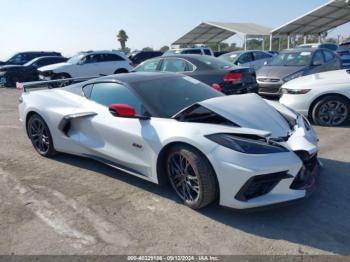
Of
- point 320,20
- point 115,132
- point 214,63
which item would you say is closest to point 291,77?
point 214,63

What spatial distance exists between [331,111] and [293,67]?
3.40 metres

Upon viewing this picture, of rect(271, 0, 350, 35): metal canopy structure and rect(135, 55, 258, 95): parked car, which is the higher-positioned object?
rect(271, 0, 350, 35): metal canopy structure

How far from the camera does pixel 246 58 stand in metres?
15.0

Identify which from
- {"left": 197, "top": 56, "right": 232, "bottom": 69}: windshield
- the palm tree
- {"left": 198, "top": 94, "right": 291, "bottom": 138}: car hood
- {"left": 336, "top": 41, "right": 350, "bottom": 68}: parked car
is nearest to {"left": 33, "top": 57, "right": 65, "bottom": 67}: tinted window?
{"left": 197, "top": 56, "right": 232, "bottom": 69}: windshield

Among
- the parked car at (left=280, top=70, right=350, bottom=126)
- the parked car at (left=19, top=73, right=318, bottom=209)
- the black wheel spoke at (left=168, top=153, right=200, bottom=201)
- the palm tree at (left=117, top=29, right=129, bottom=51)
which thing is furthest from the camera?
the palm tree at (left=117, top=29, right=129, bottom=51)

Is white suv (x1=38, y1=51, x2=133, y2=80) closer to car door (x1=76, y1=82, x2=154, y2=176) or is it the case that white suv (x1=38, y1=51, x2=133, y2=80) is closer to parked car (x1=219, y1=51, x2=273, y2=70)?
parked car (x1=219, y1=51, x2=273, y2=70)

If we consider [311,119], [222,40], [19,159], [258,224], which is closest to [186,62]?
[311,119]

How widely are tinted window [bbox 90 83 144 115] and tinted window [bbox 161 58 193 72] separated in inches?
162

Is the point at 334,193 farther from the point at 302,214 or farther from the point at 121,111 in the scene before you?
the point at 121,111

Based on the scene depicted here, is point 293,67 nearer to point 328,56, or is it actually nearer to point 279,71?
point 279,71

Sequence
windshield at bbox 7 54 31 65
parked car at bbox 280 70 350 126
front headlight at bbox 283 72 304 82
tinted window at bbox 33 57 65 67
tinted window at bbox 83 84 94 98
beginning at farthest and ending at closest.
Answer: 1. windshield at bbox 7 54 31 65
2. tinted window at bbox 33 57 65 67
3. front headlight at bbox 283 72 304 82
4. parked car at bbox 280 70 350 126
5. tinted window at bbox 83 84 94 98

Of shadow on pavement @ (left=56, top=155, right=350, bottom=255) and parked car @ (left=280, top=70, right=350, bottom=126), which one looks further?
parked car @ (left=280, top=70, right=350, bottom=126)

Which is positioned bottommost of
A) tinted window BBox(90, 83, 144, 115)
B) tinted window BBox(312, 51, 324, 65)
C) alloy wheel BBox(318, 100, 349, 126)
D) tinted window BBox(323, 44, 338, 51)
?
alloy wheel BBox(318, 100, 349, 126)

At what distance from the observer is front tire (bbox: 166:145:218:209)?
323cm
